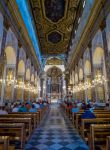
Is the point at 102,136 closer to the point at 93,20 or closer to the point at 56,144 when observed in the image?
the point at 56,144

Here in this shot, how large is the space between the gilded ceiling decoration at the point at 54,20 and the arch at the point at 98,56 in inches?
272

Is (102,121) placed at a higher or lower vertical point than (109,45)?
lower

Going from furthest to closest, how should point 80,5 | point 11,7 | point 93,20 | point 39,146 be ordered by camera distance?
point 80,5 → point 93,20 → point 11,7 → point 39,146

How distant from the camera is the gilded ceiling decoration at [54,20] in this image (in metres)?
14.5

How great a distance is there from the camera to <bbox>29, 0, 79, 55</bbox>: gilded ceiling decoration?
1449 cm

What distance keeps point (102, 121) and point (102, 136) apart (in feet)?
2.12

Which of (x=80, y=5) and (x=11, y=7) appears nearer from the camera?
(x=11, y=7)

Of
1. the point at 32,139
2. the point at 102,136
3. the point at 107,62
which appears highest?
the point at 107,62

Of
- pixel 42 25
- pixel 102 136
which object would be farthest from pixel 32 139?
pixel 42 25

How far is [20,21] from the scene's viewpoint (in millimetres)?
10742

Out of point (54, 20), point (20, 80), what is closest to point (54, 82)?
point (54, 20)

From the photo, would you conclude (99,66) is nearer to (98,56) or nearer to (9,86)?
(98,56)

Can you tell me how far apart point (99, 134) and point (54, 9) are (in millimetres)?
15301

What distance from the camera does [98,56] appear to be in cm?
1120
